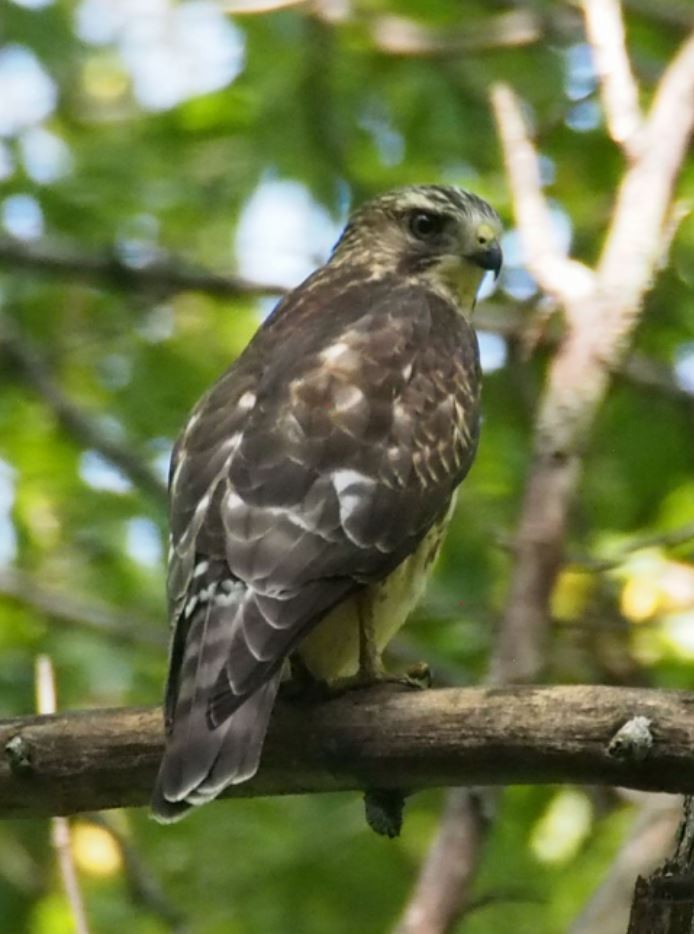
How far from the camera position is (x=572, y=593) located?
701 cm

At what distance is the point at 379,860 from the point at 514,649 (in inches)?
112

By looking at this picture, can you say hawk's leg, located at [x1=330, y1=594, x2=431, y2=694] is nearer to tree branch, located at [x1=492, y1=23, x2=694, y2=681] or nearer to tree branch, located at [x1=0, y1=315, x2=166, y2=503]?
tree branch, located at [x1=492, y1=23, x2=694, y2=681]

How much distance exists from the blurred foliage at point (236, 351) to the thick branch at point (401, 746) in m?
1.87

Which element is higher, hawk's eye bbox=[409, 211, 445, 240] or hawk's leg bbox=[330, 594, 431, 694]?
hawk's eye bbox=[409, 211, 445, 240]

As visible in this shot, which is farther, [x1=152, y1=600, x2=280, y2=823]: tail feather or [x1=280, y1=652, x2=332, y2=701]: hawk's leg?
[x1=280, y1=652, x2=332, y2=701]: hawk's leg

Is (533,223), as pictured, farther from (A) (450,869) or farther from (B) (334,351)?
(A) (450,869)

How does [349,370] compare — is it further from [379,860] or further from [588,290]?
[379,860]

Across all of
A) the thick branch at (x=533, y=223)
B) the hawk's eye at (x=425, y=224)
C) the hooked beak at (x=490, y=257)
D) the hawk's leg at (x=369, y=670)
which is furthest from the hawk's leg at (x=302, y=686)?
the hawk's eye at (x=425, y=224)

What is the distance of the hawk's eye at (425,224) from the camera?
580 centimetres

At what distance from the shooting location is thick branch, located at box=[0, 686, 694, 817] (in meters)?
3.41

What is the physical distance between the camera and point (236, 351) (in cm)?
958

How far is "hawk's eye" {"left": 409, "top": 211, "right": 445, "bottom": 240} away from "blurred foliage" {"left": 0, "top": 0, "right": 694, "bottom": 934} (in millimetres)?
707

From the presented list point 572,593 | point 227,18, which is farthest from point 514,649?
point 227,18

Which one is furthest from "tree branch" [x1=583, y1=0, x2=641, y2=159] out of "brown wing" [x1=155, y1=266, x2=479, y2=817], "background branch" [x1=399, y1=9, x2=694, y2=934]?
"brown wing" [x1=155, y1=266, x2=479, y2=817]
